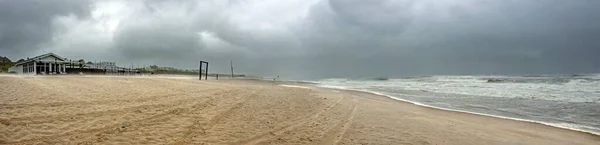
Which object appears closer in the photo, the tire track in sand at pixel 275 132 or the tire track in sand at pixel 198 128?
the tire track in sand at pixel 198 128

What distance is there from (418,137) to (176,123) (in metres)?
6.27

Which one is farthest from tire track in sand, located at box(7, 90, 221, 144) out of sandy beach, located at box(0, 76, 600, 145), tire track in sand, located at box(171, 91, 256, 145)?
tire track in sand, located at box(171, 91, 256, 145)

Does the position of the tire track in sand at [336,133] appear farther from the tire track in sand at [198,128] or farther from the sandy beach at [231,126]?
the tire track in sand at [198,128]

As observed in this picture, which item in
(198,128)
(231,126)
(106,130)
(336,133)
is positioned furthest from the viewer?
(231,126)

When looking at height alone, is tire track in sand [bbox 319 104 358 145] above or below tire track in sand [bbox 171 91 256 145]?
below

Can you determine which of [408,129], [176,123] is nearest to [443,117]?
[408,129]

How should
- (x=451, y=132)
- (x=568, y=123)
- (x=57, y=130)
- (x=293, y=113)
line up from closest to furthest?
(x=57, y=130) < (x=451, y=132) < (x=568, y=123) < (x=293, y=113)

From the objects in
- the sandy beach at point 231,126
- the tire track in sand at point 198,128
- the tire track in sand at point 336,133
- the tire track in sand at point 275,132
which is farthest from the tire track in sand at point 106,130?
the tire track in sand at point 336,133

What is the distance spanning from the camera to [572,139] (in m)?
8.59

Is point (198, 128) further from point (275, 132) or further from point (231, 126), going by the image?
point (275, 132)

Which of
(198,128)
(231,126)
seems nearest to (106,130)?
(198,128)

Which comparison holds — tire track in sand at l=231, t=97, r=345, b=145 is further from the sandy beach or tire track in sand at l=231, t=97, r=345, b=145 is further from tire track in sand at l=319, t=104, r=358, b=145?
tire track in sand at l=319, t=104, r=358, b=145

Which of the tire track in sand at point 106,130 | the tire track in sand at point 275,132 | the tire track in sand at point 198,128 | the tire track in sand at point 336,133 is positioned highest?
the tire track in sand at point 106,130

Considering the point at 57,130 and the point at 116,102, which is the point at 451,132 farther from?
the point at 116,102
